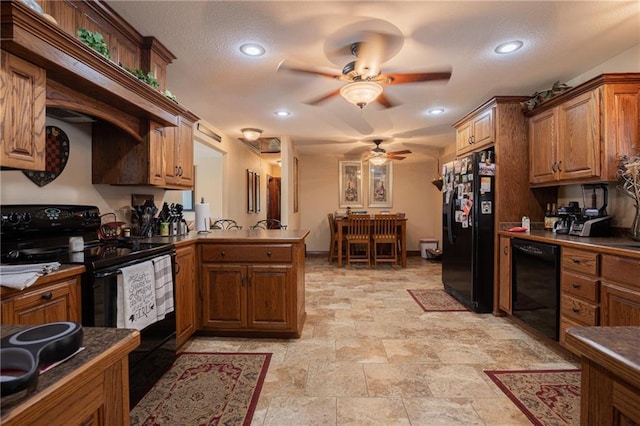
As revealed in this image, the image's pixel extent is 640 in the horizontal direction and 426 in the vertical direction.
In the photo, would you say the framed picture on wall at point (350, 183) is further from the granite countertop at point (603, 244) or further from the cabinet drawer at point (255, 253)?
the cabinet drawer at point (255, 253)

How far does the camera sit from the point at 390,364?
230 cm

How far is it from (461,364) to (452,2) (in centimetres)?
242

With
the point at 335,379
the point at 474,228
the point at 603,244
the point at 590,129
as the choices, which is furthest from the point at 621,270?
the point at 335,379

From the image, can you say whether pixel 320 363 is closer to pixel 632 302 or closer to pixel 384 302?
pixel 384 302

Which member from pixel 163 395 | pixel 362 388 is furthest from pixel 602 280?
pixel 163 395

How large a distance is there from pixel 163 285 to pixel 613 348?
7.12 ft

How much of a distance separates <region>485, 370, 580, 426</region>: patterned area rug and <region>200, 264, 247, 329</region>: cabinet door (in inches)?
75.4

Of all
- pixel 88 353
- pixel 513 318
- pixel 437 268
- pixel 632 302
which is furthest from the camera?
pixel 437 268

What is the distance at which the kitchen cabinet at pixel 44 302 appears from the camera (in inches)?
47.4

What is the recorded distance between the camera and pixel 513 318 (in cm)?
322

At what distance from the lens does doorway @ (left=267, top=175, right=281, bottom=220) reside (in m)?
8.86

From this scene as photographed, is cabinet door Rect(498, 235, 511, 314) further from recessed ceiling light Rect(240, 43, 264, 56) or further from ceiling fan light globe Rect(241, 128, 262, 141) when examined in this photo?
ceiling fan light globe Rect(241, 128, 262, 141)

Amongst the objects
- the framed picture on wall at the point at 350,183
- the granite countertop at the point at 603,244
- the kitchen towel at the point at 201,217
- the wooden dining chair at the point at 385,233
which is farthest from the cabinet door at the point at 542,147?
the framed picture on wall at the point at 350,183

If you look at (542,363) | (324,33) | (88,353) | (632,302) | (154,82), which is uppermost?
(324,33)
